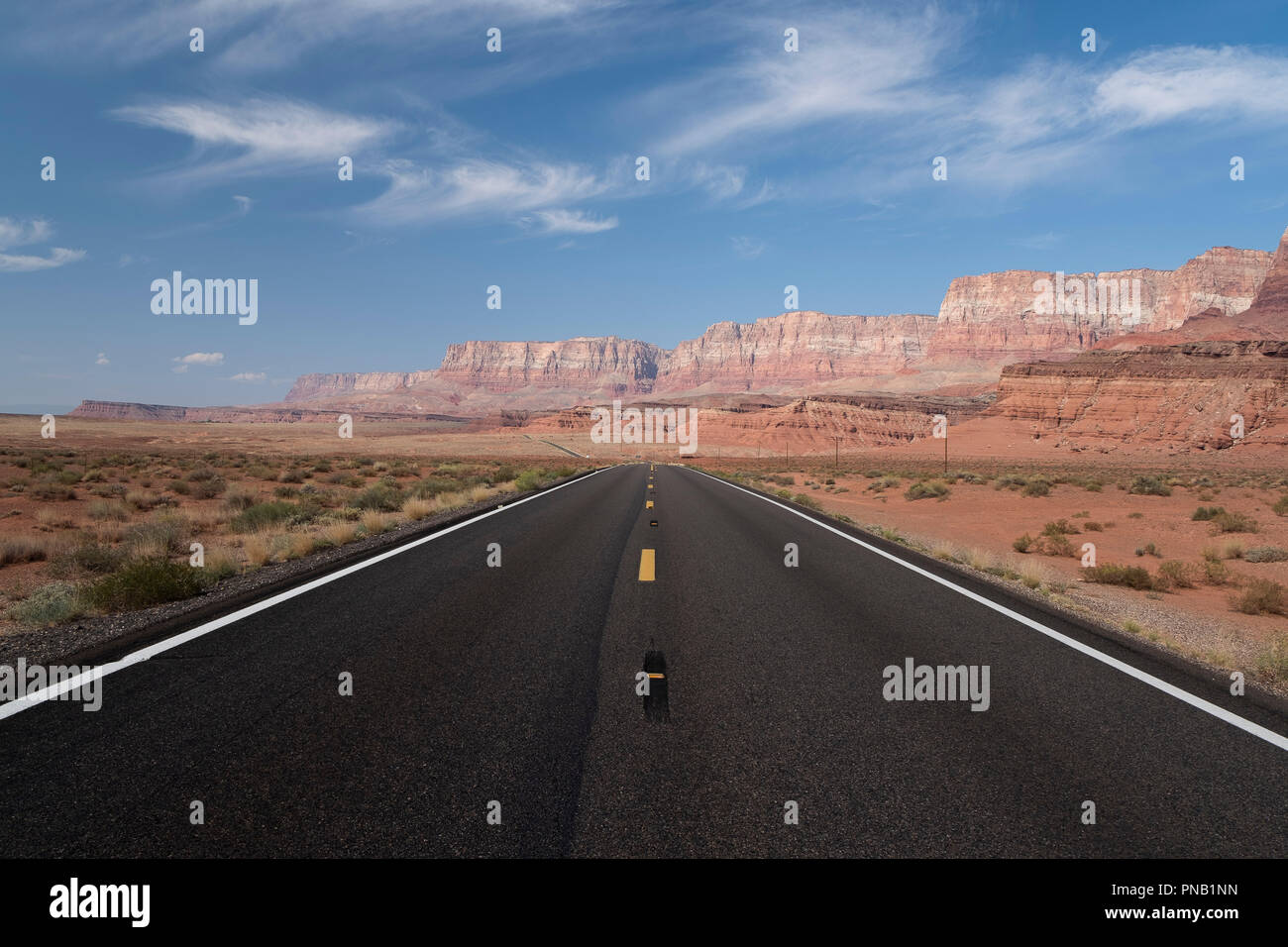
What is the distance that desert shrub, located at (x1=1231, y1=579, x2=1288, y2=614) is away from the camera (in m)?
10.0

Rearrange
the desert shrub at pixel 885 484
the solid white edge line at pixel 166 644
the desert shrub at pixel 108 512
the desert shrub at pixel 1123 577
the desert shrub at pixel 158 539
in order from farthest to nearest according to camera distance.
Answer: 1. the desert shrub at pixel 885 484
2. the desert shrub at pixel 108 512
3. the desert shrub at pixel 1123 577
4. the desert shrub at pixel 158 539
5. the solid white edge line at pixel 166 644

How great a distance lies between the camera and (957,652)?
19.1 feet

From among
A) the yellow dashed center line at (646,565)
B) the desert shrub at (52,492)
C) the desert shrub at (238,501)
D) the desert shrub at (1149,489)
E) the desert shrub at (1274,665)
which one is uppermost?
the desert shrub at (52,492)

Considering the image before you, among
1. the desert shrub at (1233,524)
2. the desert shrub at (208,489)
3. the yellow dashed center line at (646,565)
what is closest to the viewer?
the yellow dashed center line at (646,565)

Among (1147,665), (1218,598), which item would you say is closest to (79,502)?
(1147,665)

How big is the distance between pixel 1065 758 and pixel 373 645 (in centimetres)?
492

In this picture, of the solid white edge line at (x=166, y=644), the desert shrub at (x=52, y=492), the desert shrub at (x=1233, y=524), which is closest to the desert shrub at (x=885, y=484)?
the desert shrub at (x=1233, y=524)

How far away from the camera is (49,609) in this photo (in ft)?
21.6

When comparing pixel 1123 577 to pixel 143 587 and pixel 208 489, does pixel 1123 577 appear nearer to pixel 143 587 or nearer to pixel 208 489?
pixel 143 587

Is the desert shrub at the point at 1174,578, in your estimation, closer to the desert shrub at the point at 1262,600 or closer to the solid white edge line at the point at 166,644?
the desert shrub at the point at 1262,600

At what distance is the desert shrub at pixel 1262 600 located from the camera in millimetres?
10016

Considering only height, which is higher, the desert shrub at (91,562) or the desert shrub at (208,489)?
the desert shrub at (208,489)

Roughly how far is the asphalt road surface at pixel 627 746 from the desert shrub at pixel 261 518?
9.70 meters

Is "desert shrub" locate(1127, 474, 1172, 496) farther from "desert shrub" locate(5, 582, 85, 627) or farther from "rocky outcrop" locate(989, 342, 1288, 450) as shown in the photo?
"rocky outcrop" locate(989, 342, 1288, 450)
